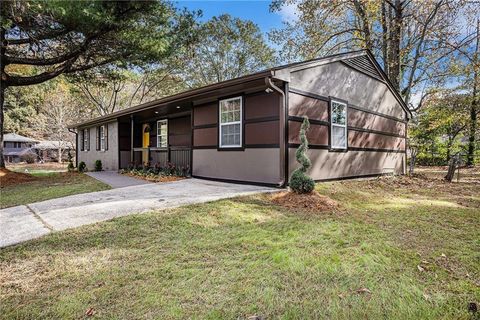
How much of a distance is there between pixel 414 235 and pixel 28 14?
10.4m

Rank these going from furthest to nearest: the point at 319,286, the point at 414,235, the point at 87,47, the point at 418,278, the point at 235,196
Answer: the point at 87,47
the point at 235,196
the point at 414,235
the point at 418,278
the point at 319,286

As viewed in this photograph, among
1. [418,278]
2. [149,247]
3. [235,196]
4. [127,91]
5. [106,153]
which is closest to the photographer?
[418,278]

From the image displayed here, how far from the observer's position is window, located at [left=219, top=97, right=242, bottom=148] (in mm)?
7840

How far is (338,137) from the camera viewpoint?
28.6 ft

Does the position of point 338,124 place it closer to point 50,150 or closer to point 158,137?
point 158,137

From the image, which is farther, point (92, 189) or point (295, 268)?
point (92, 189)

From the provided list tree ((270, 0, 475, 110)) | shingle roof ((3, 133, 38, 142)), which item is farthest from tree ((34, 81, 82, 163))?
tree ((270, 0, 475, 110))

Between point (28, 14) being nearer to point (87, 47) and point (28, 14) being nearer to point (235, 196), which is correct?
point (87, 47)

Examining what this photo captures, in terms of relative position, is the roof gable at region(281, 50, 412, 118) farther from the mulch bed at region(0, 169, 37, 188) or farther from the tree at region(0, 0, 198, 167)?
the mulch bed at region(0, 169, 37, 188)

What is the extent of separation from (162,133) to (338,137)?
769 centimetres

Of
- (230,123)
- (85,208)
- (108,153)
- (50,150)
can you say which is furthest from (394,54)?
(50,150)

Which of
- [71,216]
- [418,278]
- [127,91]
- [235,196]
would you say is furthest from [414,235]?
[127,91]

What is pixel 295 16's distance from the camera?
49.5 feet

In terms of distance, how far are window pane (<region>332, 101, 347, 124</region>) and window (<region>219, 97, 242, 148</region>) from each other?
3.01 metres
